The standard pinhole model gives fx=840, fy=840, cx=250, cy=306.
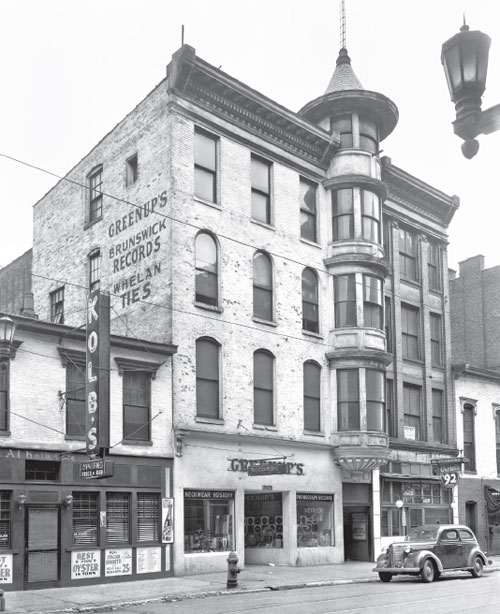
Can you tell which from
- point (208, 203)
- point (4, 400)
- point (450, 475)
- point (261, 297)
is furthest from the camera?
point (450, 475)

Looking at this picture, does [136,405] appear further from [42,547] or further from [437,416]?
[437,416]

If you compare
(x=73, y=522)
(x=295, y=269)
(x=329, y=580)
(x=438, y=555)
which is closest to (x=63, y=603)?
(x=73, y=522)

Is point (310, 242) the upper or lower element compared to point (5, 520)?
upper

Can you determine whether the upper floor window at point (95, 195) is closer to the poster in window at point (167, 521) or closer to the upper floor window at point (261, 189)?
the upper floor window at point (261, 189)

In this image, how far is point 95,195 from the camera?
31.2 m

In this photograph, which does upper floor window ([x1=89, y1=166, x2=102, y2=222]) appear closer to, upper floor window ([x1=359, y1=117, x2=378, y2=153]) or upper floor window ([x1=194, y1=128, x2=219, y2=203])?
upper floor window ([x1=194, y1=128, x2=219, y2=203])

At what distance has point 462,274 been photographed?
47.3m

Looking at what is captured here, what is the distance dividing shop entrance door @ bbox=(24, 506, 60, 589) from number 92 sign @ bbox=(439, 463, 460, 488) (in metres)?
15.8

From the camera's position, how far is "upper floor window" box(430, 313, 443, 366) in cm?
3709

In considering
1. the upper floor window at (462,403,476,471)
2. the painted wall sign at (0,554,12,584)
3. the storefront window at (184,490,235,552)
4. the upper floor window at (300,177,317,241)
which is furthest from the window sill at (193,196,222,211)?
the upper floor window at (462,403,476,471)

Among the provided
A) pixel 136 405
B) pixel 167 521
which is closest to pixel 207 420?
pixel 136 405

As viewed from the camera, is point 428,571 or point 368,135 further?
point 368,135

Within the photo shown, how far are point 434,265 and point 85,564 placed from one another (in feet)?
71.8

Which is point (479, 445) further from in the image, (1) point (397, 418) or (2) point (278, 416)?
(2) point (278, 416)
